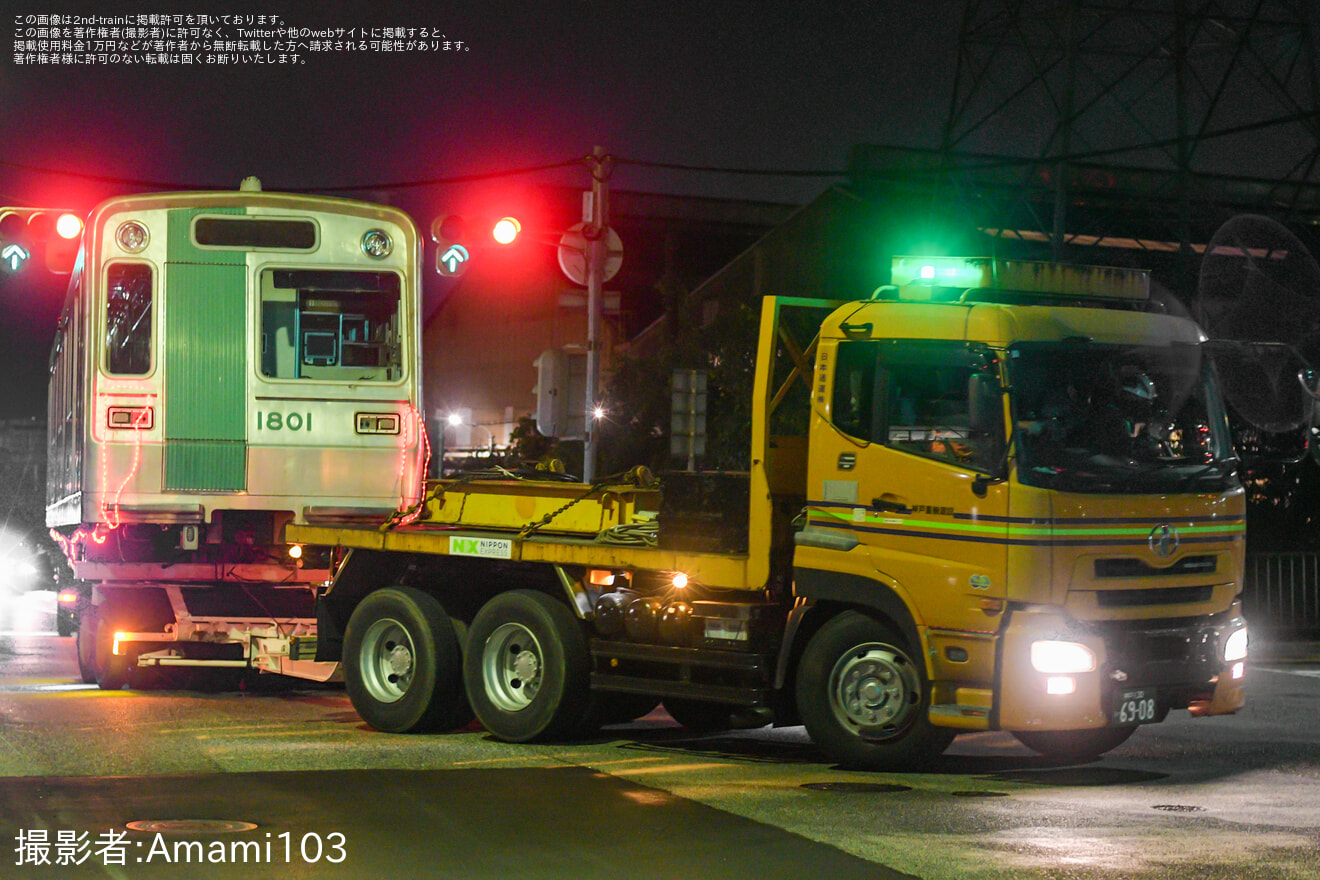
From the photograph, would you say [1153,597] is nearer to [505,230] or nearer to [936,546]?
[936,546]

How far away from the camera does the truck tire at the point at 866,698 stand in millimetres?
10453

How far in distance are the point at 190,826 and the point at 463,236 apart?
39.6ft

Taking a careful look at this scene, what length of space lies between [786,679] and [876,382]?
6.39 ft

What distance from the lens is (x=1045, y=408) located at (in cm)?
1031

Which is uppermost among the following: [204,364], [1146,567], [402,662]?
[204,364]

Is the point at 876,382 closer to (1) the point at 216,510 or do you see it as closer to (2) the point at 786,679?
(2) the point at 786,679

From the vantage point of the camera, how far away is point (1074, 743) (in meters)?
11.7

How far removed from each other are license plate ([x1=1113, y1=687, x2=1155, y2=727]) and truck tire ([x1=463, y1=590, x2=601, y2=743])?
3629 millimetres

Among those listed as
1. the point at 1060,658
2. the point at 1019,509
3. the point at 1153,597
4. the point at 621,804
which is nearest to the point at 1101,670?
the point at 1060,658

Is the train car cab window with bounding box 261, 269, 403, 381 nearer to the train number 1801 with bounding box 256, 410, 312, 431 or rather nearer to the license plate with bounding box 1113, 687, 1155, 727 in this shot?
the train number 1801 with bounding box 256, 410, 312, 431

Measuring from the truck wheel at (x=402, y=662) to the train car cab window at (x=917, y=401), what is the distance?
3.65 meters

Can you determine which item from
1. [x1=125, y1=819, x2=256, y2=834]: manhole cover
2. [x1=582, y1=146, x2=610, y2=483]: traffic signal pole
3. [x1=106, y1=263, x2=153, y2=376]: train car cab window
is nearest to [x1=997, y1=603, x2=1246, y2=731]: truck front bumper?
[x1=125, y1=819, x2=256, y2=834]: manhole cover

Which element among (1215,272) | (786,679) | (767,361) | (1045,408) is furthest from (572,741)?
(1215,272)

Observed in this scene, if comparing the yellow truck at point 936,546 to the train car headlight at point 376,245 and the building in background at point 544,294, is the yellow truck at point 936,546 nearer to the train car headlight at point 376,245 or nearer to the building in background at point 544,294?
the train car headlight at point 376,245
